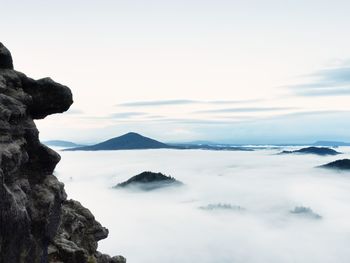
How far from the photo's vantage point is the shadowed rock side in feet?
99.3

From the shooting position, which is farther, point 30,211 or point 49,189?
point 49,189

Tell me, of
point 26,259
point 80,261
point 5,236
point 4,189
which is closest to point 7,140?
point 4,189

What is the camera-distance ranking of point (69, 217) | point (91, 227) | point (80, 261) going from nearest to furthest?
point (80, 261)
point (69, 217)
point (91, 227)

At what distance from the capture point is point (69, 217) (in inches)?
1940

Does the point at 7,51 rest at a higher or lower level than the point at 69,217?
higher

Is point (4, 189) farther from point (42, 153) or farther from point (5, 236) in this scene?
point (42, 153)

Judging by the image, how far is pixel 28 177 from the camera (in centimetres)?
3609

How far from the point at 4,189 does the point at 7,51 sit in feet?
45.3

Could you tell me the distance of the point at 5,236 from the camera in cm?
2958

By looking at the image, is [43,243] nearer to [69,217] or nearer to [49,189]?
[49,189]

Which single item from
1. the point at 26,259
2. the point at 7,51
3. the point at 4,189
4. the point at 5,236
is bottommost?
the point at 26,259

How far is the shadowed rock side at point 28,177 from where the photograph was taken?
3027 centimetres

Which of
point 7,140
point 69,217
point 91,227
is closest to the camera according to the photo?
point 7,140

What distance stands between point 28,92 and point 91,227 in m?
22.2
